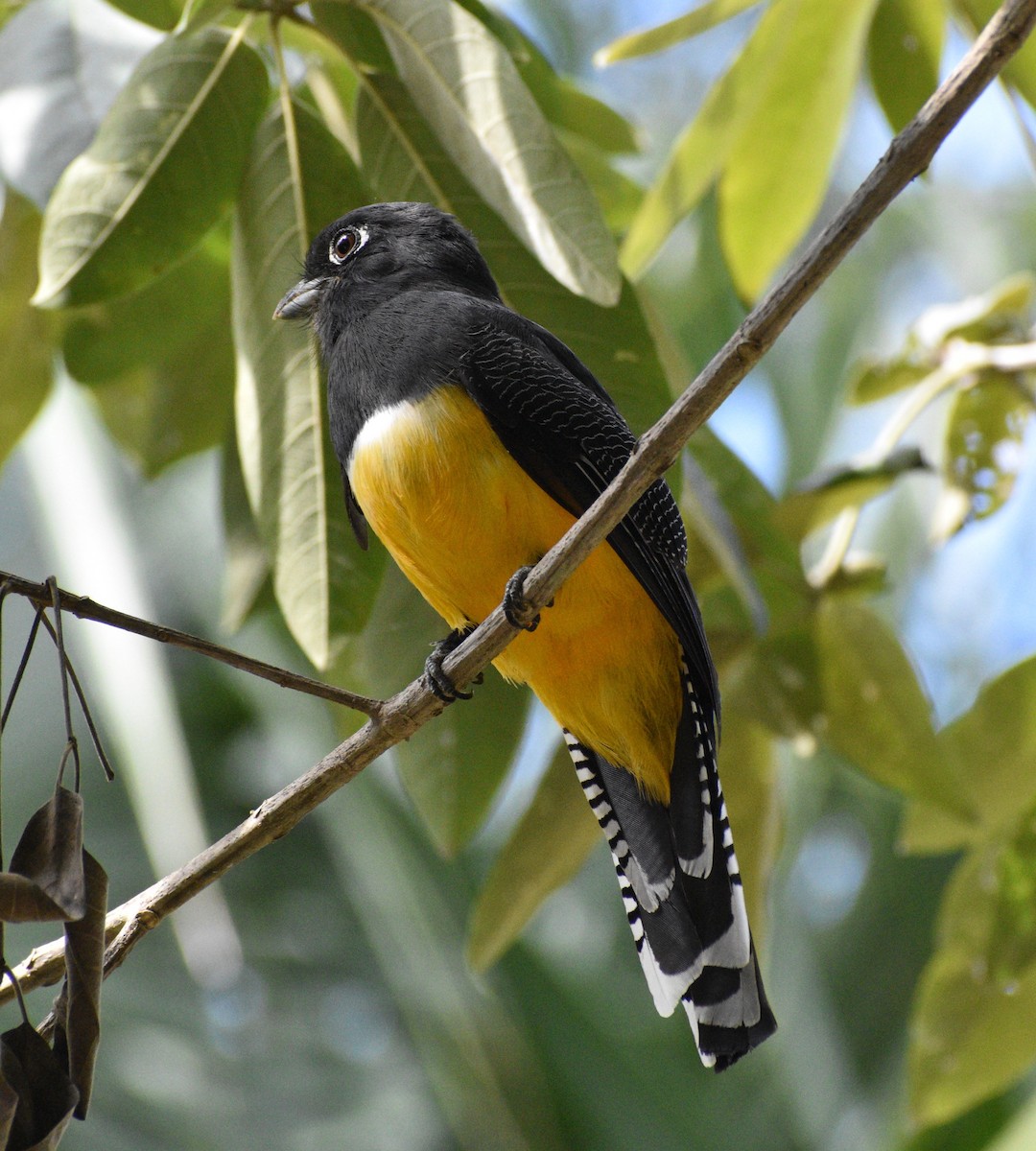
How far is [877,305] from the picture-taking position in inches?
256

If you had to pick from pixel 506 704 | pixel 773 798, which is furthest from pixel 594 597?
pixel 773 798

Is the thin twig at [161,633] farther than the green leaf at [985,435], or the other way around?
the green leaf at [985,435]

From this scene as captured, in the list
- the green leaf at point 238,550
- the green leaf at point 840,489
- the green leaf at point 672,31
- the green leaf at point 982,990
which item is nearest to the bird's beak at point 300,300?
the green leaf at point 238,550

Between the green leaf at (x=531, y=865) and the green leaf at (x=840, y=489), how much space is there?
69 centimetres

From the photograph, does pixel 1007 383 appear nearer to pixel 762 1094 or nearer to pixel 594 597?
pixel 594 597

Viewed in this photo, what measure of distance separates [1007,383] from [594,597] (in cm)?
114

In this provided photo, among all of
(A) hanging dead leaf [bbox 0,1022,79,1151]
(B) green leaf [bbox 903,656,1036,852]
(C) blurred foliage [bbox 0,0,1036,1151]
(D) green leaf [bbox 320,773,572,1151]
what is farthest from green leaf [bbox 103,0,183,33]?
(D) green leaf [bbox 320,773,572,1151]

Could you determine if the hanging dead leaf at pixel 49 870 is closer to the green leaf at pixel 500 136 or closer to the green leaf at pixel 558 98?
the green leaf at pixel 500 136

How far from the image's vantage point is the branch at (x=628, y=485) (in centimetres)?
133

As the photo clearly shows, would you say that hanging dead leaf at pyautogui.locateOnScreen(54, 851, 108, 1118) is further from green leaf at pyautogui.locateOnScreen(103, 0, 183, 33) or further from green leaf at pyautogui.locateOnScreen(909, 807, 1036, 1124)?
green leaf at pyautogui.locateOnScreen(909, 807, 1036, 1124)

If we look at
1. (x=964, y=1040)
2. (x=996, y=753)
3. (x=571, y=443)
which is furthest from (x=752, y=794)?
(x=571, y=443)

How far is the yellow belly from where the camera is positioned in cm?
221

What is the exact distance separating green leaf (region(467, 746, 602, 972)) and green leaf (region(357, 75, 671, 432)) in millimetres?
778

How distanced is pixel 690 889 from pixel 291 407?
109cm
